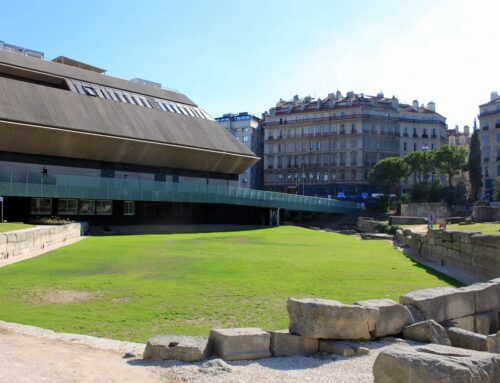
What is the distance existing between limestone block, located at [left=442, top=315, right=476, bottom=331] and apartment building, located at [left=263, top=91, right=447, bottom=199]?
89220 mm

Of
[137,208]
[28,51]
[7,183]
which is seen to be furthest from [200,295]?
[28,51]

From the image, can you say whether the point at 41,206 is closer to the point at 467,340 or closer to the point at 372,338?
the point at 372,338

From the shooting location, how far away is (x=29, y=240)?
24.5 m

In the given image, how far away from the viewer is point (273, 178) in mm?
110062

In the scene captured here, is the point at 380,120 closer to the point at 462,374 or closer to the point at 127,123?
the point at 127,123

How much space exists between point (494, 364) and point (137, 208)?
161 ft

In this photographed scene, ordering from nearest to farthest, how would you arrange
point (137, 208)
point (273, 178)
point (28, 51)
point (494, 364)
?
point (494, 364)
point (137, 208)
point (28, 51)
point (273, 178)

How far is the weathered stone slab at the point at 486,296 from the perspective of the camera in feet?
36.3

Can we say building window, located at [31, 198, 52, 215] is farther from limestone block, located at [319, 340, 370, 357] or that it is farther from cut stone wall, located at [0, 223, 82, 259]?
limestone block, located at [319, 340, 370, 357]

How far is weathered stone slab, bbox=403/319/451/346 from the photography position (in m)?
8.69

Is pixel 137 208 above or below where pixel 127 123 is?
below

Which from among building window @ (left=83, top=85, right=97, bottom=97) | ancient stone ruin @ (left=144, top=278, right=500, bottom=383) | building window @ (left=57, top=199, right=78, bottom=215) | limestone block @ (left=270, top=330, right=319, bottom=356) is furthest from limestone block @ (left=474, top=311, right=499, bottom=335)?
building window @ (left=83, top=85, right=97, bottom=97)

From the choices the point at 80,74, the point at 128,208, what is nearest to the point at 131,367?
the point at 128,208

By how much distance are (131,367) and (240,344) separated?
1.71m
